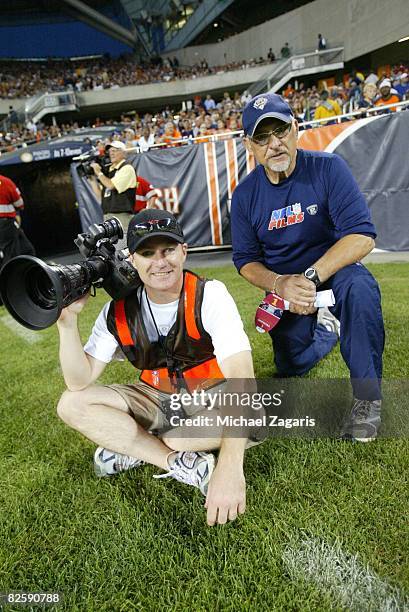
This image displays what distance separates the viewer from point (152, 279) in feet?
5.71

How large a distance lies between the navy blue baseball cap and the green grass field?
1.56 m

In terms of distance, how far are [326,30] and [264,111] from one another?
21.6m

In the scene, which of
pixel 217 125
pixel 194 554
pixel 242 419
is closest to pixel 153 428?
pixel 242 419

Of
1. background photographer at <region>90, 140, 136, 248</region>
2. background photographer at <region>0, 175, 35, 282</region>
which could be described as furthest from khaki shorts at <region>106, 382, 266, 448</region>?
background photographer at <region>0, 175, 35, 282</region>

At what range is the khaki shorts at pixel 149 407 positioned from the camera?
1.95 metres

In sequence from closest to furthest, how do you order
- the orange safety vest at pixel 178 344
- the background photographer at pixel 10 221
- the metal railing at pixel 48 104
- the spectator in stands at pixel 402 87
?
the orange safety vest at pixel 178 344 < the background photographer at pixel 10 221 < the spectator in stands at pixel 402 87 < the metal railing at pixel 48 104

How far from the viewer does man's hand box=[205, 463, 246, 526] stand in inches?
53.6

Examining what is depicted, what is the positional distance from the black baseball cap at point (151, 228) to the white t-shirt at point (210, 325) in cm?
25

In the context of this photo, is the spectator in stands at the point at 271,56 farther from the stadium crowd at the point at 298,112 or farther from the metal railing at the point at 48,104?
the metal railing at the point at 48,104

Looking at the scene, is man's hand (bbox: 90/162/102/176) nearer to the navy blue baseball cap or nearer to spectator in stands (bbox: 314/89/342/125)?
the navy blue baseball cap

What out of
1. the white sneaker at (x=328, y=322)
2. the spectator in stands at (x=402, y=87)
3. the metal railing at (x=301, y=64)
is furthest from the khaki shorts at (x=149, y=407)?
the metal railing at (x=301, y=64)

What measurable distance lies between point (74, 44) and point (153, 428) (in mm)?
45067

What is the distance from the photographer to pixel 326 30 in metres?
19.6

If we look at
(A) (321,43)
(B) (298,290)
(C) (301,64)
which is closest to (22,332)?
(B) (298,290)
